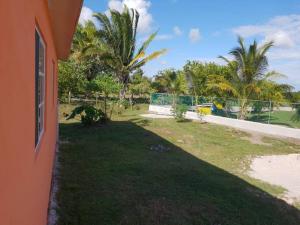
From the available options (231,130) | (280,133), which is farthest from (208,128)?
(280,133)

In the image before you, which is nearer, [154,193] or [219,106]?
[154,193]

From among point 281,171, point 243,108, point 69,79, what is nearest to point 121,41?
point 69,79

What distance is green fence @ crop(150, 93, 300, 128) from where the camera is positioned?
50.0 feet

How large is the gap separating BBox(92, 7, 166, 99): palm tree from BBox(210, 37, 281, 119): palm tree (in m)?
5.50

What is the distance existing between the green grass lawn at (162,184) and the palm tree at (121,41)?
389 inches

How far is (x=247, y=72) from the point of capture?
54.9ft

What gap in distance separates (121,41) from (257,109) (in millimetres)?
9913

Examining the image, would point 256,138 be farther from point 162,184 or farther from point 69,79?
point 69,79

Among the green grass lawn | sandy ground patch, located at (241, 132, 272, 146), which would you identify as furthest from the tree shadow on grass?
sandy ground patch, located at (241, 132, 272, 146)

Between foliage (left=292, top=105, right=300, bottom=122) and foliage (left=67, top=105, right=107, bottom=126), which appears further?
foliage (left=292, top=105, right=300, bottom=122)

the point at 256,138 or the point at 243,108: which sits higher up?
the point at 243,108

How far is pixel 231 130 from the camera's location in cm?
1539

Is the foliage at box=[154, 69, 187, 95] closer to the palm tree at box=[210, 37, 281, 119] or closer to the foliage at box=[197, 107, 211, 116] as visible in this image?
the foliage at box=[197, 107, 211, 116]

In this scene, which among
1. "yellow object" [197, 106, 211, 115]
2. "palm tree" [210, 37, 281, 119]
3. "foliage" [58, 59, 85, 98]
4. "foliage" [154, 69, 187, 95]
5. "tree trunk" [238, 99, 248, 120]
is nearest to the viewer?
"palm tree" [210, 37, 281, 119]
